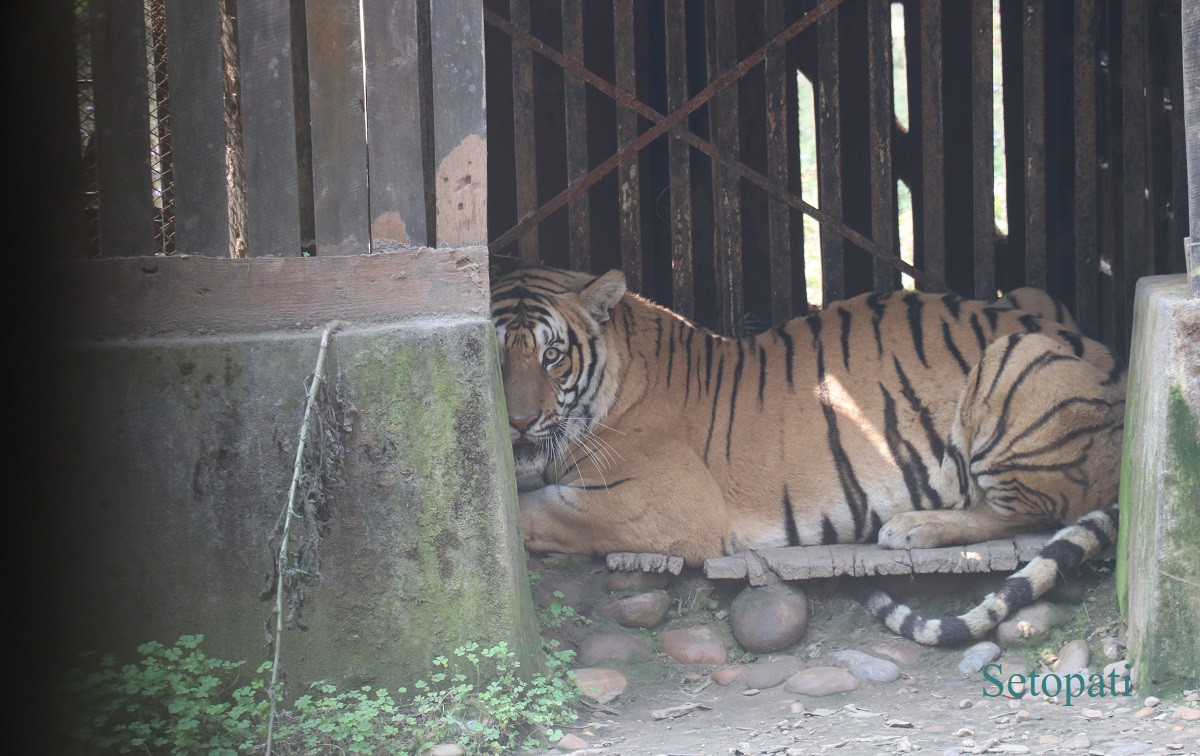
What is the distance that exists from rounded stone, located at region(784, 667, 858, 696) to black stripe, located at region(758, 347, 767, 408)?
1328mm

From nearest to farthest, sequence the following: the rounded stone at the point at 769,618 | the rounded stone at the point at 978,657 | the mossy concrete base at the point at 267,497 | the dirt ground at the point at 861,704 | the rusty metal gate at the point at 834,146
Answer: the dirt ground at the point at 861,704
the mossy concrete base at the point at 267,497
the rounded stone at the point at 978,657
the rounded stone at the point at 769,618
the rusty metal gate at the point at 834,146

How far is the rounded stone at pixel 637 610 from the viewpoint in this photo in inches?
184

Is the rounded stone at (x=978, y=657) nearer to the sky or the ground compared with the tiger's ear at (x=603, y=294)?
nearer to the ground

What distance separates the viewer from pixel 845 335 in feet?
17.5

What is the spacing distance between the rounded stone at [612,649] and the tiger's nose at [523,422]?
0.89 m

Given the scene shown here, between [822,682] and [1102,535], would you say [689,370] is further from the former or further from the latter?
[1102,535]

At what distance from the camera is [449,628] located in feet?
11.8

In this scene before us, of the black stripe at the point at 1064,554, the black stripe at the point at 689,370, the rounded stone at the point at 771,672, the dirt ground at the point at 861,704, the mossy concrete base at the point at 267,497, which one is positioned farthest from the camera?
the black stripe at the point at 689,370

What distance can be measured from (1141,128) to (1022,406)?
1868 mm

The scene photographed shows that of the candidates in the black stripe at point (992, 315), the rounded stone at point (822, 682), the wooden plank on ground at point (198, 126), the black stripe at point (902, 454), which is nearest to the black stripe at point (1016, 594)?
the rounded stone at point (822, 682)

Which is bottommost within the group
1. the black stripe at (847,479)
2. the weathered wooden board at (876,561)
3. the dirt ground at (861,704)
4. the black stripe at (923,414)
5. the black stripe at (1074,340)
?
the dirt ground at (861,704)

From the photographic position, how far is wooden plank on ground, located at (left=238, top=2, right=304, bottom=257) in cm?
368

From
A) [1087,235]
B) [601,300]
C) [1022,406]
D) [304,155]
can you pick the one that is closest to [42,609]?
[304,155]

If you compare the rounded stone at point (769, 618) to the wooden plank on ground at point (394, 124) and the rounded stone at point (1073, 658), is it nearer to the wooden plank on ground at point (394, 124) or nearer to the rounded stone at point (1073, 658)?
the rounded stone at point (1073, 658)
